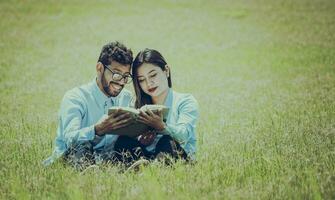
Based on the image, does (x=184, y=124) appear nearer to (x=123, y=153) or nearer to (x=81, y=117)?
(x=123, y=153)

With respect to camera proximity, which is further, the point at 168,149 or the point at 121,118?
the point at 168,149

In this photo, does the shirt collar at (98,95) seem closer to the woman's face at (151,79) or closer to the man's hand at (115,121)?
the woman's face at (151,79)

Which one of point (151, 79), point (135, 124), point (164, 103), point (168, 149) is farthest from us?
point (164, 103)

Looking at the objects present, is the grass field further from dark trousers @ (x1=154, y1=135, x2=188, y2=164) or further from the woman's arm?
the woman's arm

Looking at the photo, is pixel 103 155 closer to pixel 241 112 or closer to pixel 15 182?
pixel 15 182

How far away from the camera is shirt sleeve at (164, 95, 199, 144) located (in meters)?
6.37

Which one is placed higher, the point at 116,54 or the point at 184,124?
the point at 116,54

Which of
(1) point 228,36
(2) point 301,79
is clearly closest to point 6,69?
(2) point 301,79

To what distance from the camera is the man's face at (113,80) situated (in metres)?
6.96

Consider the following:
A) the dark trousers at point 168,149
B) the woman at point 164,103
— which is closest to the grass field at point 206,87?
the dark trousers at point 168,149

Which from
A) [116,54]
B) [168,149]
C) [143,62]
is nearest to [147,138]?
[168,149]

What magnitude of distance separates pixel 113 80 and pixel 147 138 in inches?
35.3

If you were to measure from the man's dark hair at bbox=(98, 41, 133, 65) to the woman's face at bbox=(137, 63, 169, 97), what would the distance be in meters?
0.22

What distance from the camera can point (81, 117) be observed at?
6.80 metres
